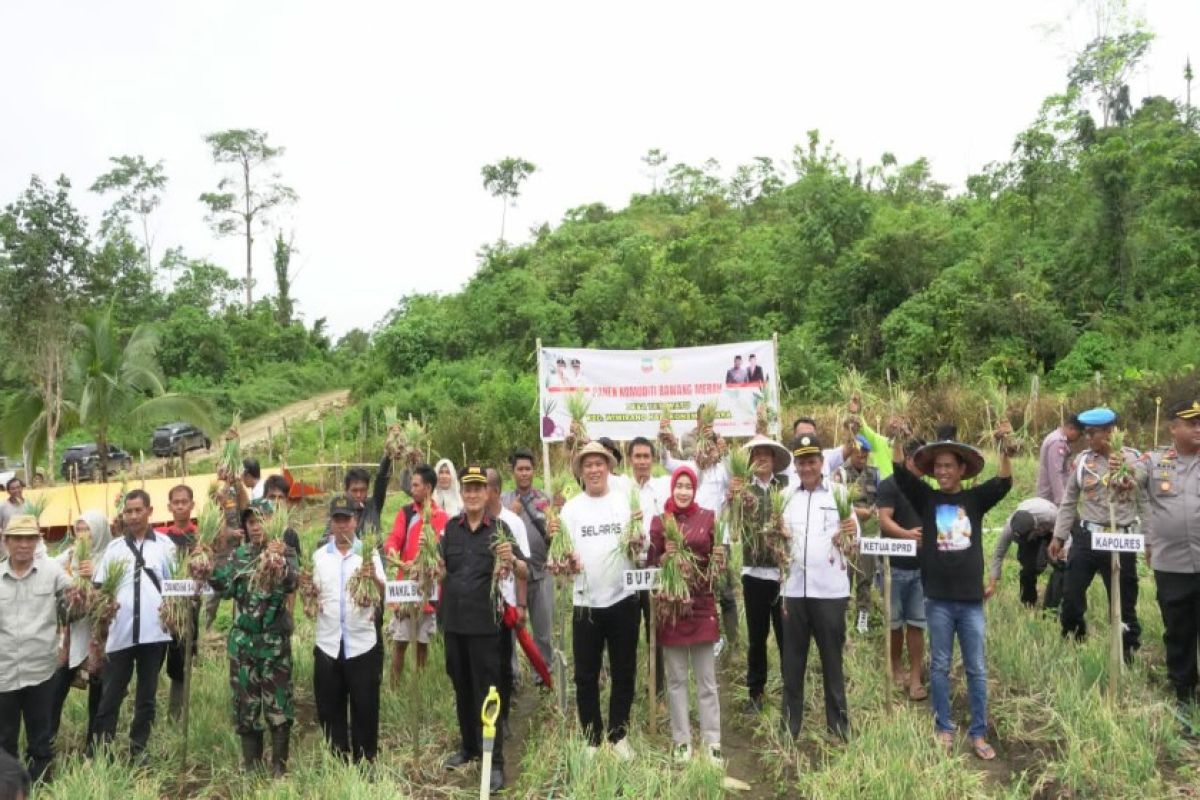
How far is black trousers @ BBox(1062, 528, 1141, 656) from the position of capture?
586cm

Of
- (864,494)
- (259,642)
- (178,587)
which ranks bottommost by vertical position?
(259,642)

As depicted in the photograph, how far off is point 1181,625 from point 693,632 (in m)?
3.01

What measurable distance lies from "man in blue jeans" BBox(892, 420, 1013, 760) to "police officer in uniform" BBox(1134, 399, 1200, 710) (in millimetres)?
1031

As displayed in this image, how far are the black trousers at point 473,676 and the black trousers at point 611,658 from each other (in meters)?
0.51

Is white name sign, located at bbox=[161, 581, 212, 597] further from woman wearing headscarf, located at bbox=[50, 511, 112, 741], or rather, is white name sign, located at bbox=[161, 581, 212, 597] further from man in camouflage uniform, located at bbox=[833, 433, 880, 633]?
man in camouflage uniform, located at bbox=[833, 433, 880, 633]

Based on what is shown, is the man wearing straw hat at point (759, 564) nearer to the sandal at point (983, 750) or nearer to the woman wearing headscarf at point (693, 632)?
the woman wearing headscarf at point (693, 632)

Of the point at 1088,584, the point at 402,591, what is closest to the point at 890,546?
the point at 1088,584

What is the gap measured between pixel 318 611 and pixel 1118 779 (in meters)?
4.50

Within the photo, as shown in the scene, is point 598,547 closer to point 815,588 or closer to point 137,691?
point 815,588

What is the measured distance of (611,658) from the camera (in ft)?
17.0

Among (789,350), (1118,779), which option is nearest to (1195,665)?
(1118,779)

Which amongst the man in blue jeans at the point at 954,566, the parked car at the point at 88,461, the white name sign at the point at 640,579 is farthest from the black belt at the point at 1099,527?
the parked car at the point at 88,461

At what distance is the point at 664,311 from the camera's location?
79.5 feet

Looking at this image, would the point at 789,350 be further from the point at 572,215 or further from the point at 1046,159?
the point at 572,215
